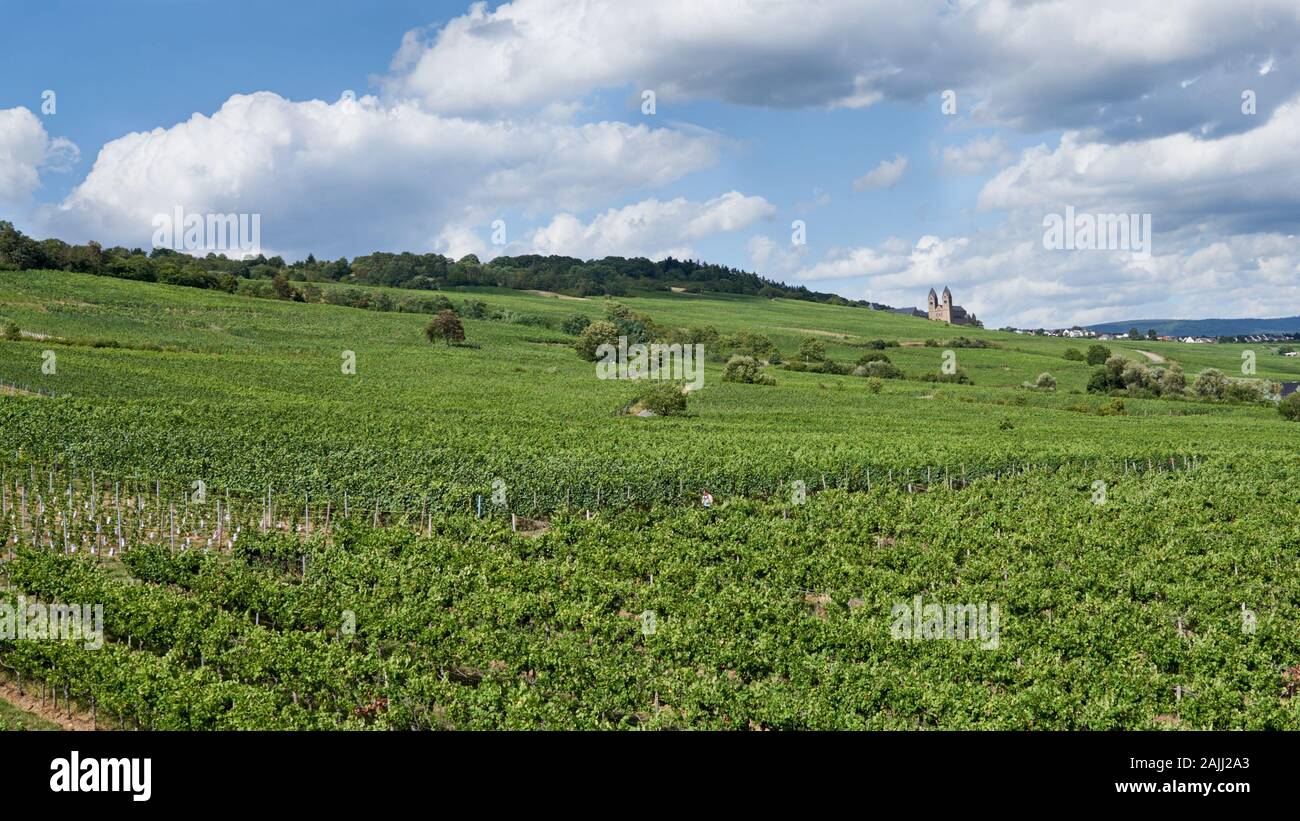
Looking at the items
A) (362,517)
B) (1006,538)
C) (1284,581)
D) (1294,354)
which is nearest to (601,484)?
(362,517)

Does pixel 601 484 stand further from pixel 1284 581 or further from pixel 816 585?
pixel 1284 581

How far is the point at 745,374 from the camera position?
9994 centimetres

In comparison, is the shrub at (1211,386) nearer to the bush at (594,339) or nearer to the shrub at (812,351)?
the shrub at (812,351)

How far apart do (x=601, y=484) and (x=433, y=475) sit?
25.3 feet

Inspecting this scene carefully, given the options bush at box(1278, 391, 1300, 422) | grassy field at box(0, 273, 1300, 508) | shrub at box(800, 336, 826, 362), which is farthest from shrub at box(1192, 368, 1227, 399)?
shrub at box(800, 336, 826, 362)

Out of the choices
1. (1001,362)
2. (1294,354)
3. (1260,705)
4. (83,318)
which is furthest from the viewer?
(1294,354)

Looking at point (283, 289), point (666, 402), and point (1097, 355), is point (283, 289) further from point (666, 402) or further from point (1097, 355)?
point (1097, 355)

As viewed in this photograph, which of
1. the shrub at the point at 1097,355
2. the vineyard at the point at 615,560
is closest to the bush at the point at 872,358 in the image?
the shrub at the point at 1097,355

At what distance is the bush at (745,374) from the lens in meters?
99.5

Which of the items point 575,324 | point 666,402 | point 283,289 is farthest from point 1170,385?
point 283,289

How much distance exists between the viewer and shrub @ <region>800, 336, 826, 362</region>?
127 metres
